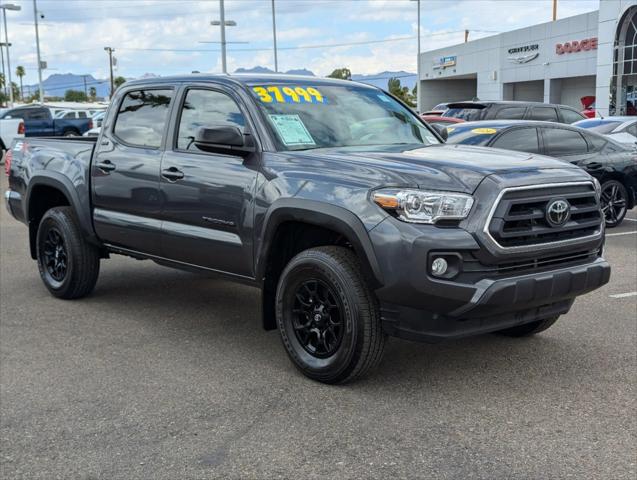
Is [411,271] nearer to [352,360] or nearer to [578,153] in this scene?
[352,360]

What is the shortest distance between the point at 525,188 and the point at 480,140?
5.77m

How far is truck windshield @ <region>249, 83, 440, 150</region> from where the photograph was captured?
5113 millimetres

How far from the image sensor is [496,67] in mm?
52312

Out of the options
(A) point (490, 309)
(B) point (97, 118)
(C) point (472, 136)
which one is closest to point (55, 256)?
(A) point (490, 309)

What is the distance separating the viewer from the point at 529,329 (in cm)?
548

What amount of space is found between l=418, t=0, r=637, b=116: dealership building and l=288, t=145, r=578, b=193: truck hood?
33.3m

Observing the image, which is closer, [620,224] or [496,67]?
[620,224]

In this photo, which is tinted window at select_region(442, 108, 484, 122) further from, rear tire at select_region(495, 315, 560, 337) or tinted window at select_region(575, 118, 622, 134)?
rear tire at select_region(495, 315, 560, 337)

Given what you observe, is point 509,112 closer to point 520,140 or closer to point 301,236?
point 520,140

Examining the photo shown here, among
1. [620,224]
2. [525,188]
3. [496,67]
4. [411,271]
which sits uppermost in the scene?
[496,67]

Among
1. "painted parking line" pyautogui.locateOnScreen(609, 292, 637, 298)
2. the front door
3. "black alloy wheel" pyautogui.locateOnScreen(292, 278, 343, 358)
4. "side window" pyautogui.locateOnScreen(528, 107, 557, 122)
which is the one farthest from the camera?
"side window" pyautogui.locateOnScreen(528, 107, 557, 122)

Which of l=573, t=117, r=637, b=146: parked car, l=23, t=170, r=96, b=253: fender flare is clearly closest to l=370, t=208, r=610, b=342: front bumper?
l=23, t=170, r=96, b=253: fender flare

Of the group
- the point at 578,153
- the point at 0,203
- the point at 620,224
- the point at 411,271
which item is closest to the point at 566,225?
the point at 411,271

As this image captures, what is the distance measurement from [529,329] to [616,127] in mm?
11425
